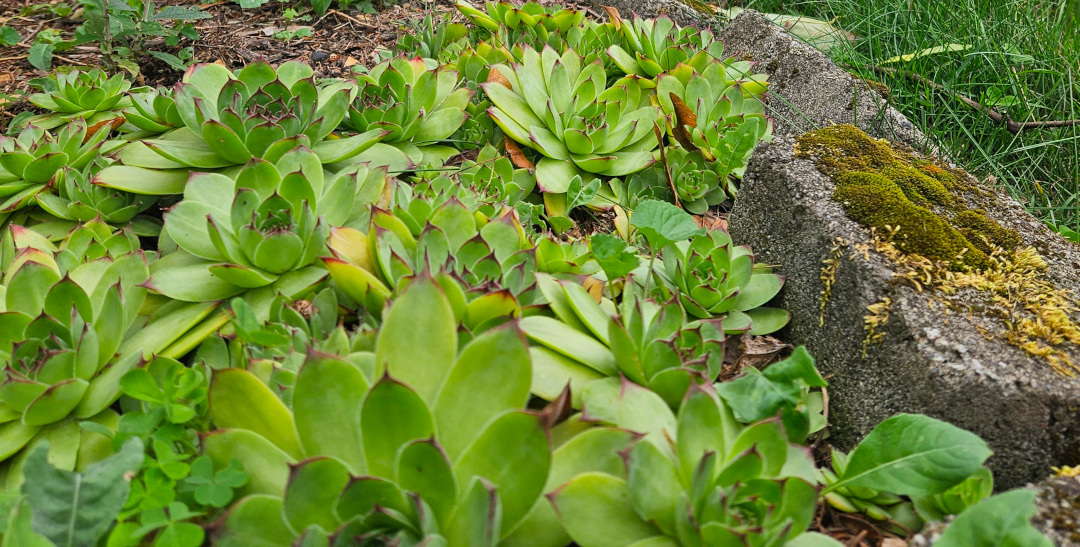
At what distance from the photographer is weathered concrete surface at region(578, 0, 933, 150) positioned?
226 centimetres

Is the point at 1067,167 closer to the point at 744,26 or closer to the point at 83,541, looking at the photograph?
the point at 744,26

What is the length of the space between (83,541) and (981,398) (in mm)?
1607

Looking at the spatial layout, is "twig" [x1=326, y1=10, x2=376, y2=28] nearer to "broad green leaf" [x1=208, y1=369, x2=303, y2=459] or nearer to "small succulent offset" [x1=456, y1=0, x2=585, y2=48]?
"small succulent offset" [x1=456, y1=0, x2=585, y2=48]

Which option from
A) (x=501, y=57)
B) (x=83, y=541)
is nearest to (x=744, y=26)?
(x=501, y=57)

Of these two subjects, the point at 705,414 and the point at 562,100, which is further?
the point at 562,100

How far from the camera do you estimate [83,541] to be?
1050 millimetres

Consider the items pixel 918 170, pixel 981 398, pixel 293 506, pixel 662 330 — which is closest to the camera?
pixel 293 506

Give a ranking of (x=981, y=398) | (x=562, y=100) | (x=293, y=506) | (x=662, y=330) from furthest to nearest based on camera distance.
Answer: (x=562, y=100), (x=662, y=330), (x=981, y=398), (x=293, y=506)

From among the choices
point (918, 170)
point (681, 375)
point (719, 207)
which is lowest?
point (719, 207)

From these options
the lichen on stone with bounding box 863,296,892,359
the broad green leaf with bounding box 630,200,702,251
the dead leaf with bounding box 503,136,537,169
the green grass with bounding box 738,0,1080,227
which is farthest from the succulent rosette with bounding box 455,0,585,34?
the lichen on stone with bounding box 863,296,892,359

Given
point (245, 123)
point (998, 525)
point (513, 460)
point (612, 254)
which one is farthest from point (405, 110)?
point (998, 525)

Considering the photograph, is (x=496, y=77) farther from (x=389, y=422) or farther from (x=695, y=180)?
(x=389, y=422)

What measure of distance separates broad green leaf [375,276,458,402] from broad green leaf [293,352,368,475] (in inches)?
3.2

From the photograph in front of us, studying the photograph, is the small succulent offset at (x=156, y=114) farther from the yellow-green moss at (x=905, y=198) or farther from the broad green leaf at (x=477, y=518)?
the yellow-green moss at (x=905, y=198)
